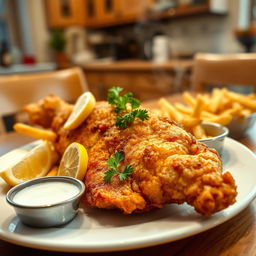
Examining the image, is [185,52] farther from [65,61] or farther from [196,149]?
[196,149]

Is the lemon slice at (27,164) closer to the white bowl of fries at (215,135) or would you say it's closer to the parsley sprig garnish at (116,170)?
the parsley sprig garnish at (116,170)

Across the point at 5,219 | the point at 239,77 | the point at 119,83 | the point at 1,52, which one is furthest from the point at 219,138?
the point at 1,52

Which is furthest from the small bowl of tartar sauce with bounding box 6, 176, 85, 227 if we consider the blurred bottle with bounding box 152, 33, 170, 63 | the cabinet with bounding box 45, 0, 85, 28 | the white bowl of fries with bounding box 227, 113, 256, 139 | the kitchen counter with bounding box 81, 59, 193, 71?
the cabinet with bounding box 45, 0, 85, 28

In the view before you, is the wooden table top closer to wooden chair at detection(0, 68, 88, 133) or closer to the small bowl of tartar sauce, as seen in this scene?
A: the small bowl of tartar sauce

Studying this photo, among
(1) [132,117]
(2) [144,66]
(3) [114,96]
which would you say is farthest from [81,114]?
(2) [144,66]

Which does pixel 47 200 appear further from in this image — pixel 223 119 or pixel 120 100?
pixel 223 119

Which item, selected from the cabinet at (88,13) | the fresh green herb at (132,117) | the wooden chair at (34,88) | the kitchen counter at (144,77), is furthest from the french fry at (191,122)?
the cabinet at (88,13)
